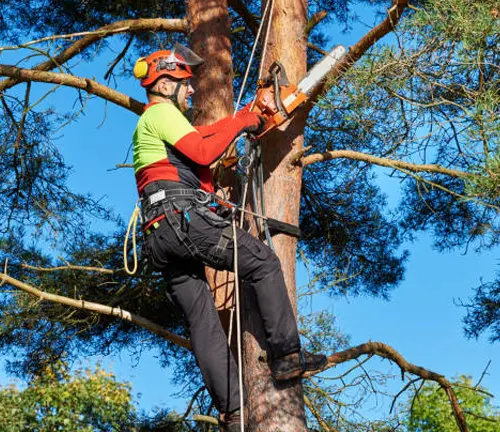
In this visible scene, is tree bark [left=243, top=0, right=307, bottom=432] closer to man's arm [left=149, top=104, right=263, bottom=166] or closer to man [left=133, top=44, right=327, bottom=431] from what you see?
man [left=133, top=44, right=327, bottom=431]

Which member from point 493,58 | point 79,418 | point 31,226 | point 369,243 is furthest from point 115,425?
point 493,58

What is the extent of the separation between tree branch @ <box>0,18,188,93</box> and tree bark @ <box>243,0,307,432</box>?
112 cm

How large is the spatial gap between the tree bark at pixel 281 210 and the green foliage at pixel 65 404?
11.4 ft

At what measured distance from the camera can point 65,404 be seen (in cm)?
784

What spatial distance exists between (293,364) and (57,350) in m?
3.76

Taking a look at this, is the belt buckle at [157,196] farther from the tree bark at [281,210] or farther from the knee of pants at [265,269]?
the tree bark at [281,210]

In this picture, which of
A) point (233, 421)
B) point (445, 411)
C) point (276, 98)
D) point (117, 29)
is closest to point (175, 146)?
point (276, 98)

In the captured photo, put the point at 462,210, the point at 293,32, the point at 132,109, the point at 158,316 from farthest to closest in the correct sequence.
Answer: the point at 462,210, the point at 158,316, the point at 132,109, the point at 293,32

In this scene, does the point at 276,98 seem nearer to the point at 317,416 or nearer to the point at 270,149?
the point at 270,149

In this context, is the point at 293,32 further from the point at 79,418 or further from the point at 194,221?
the point at 79,418

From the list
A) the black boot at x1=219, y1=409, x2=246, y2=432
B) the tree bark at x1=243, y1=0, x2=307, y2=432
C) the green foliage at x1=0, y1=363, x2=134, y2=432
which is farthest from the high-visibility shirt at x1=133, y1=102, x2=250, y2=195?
the green foliage at x1=0, y1=363, x2=134, y2=432

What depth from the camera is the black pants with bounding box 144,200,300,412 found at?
13.6 feet

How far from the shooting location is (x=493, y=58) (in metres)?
4.70

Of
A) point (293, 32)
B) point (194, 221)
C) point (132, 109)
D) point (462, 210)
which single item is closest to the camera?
point (194, 221)
